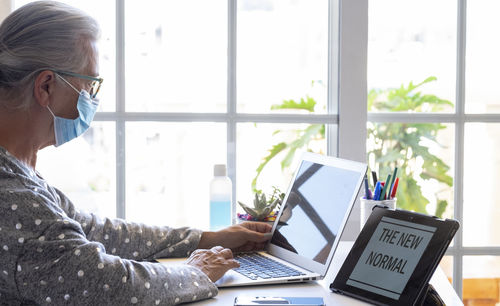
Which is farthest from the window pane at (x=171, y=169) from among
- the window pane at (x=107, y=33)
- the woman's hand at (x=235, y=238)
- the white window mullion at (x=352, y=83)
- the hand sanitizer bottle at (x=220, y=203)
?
the woman's hand at (x=235, y=238)

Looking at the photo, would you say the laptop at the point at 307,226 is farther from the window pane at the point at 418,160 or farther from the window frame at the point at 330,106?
the window pane at the point at 418,160

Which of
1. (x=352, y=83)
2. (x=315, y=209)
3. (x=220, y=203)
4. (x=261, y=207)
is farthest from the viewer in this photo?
(x=352, y=83)

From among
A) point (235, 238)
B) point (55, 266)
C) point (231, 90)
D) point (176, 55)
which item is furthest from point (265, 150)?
point (55, 266)

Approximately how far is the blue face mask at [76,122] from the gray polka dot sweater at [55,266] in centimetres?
13

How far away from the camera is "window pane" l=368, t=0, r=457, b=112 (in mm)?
2271

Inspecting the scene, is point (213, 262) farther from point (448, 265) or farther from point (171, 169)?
point (448, 265)

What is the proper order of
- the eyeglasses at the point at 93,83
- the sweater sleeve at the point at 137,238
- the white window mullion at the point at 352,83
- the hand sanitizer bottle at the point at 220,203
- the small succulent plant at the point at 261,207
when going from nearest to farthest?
the eyeglasses at the point at 93,83, the sweater sleeve at the point at 137,238, the small succulent plant at the point at 261,207, the hand sanitizer bottle at the point at 220,203, the white window mullion at the point at 352,83

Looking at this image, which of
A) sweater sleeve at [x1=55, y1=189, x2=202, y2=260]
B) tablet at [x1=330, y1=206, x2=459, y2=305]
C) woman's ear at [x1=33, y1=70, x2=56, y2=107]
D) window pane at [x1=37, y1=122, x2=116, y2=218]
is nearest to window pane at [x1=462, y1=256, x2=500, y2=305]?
tablet at [x1=330, y1=206, x2=459, y2=305]

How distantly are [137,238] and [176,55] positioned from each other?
81 cm

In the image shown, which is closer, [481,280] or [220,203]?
[220,203]

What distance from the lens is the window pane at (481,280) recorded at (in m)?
2.34

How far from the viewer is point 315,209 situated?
1.66 m

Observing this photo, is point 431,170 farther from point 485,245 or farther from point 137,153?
point 137,153

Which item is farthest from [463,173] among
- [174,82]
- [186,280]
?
[186,280]
